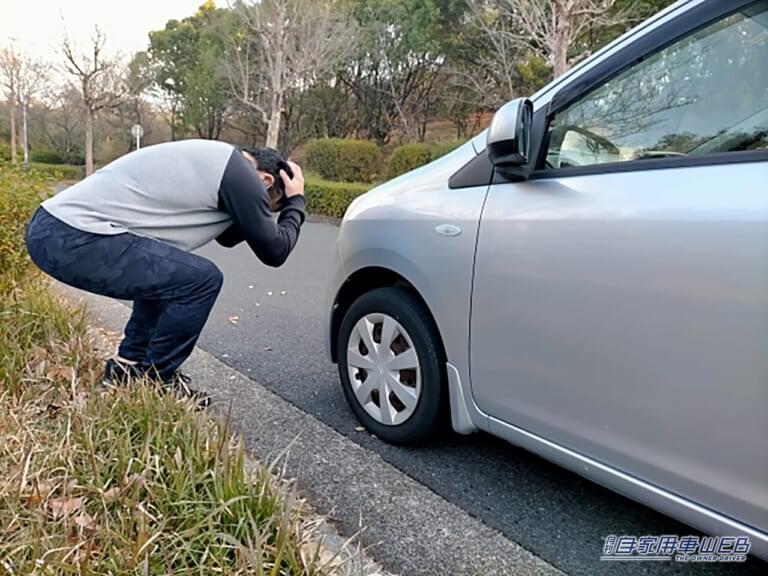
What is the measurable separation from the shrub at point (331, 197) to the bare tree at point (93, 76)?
1454cm

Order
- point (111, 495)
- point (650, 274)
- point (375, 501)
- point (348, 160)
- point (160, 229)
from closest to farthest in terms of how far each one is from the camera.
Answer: point (650, 274) < point (111, 495) < point (375, 501) < point (160, 229) < point (348, 160)

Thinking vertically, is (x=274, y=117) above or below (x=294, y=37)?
below

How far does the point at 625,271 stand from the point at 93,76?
27.5m

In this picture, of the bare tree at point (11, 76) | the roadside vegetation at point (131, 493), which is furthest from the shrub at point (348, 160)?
the bare tree at point (11, 76)

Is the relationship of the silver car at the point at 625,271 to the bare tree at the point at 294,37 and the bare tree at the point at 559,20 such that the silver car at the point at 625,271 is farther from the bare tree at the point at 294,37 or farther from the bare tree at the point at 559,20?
the bare tree at the point at 294,37

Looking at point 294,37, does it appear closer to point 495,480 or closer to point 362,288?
point 362,288

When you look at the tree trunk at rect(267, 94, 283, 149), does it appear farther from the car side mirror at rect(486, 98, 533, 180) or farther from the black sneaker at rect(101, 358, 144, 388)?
the car side mirror at rect(486, 98, 533, 180)

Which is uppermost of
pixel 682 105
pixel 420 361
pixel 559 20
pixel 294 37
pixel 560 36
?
pixel 294 37

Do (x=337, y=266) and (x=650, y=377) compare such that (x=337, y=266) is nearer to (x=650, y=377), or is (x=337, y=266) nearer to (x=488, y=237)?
(x=488, y=237)

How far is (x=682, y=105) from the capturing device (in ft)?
5.47

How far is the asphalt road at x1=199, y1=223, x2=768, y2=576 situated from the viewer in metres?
1.83

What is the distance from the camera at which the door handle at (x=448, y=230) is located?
202 centimetres

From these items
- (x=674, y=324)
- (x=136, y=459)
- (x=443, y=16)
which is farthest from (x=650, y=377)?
(x=443, y=16)

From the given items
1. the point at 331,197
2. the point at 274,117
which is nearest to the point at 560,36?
the point at 331,197
